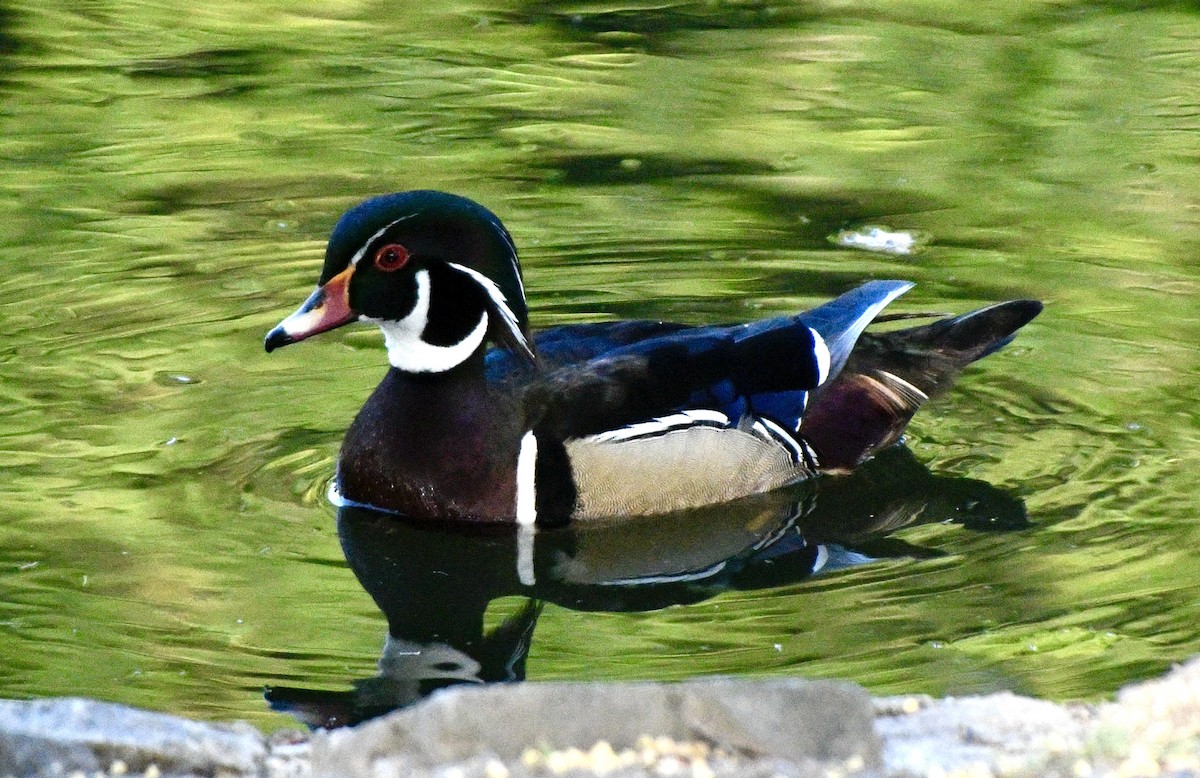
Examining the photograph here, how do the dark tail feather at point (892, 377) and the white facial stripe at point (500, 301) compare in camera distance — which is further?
the dark tail feather at point (892, 377)

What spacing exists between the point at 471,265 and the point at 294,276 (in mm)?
2657

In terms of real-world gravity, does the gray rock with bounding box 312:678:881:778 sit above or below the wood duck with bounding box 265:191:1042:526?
above

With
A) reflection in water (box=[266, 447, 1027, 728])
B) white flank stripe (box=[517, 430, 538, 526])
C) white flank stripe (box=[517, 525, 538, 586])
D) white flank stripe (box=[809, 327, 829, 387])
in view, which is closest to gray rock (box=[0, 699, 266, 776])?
reflection in water (box=[266, 447, 1027, 728])

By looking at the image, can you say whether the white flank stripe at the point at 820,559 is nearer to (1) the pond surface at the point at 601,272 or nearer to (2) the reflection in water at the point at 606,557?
(2) the reflection in water at the point at 606,557

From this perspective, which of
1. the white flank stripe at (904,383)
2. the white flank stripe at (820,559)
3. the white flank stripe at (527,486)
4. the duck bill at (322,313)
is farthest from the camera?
the white flank stripe at (904,383)

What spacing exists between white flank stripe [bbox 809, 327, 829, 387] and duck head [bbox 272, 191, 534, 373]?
122 cm

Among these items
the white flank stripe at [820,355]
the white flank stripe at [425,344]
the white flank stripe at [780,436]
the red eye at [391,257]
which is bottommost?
the white flank stripe at [780,436]

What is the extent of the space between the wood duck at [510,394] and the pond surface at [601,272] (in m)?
0.38

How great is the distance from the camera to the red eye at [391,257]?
7.33 meters

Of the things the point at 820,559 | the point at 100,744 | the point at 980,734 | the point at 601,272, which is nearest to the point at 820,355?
the point at 820,559

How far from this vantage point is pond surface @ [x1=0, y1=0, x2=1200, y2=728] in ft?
21.0

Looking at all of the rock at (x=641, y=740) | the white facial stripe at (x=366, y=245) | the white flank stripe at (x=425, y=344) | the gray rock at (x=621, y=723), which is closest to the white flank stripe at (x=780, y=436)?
the white flank stripe at (x=425, y=344)

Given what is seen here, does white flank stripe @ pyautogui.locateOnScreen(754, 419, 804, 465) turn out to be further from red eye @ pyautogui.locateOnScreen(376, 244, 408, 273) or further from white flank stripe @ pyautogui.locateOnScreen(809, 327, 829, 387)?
red eye @ pyautogui.locateOnScreen(376, 244, 408, 273)

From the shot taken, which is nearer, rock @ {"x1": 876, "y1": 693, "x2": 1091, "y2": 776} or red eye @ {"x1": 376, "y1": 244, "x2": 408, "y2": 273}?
rock @ {"x1": 876, "y1": 693, "x2": 1091, "y2": 776}
